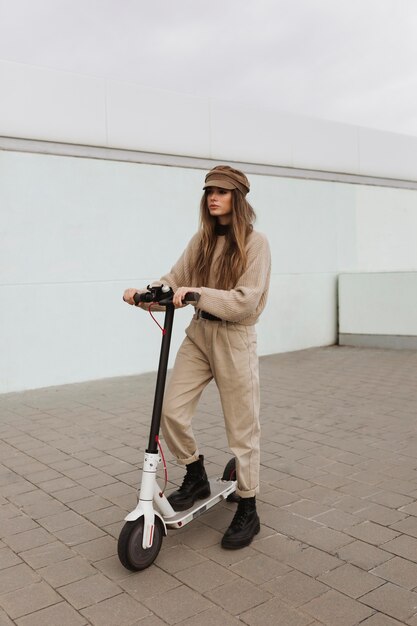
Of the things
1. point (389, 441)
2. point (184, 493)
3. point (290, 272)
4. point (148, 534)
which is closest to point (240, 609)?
point (148, 534)

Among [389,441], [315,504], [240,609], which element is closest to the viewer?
[240,609]

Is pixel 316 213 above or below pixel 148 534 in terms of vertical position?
above

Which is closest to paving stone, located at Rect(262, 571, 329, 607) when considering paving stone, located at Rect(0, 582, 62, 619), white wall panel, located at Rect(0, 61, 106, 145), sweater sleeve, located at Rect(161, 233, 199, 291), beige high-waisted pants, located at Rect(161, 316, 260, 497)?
beige high-waisted pants, located at Rect(161, 316, 260, 497)

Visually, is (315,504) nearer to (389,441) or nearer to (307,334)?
(389,441)

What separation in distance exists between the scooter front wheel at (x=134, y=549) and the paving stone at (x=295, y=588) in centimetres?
54

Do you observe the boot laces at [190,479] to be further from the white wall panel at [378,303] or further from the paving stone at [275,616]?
the white wall panel at [378,303]

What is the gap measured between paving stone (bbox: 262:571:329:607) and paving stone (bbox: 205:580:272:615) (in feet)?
0.18

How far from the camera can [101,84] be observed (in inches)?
298

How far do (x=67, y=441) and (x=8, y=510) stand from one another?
1445 mm

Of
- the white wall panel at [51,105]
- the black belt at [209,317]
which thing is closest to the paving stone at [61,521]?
the black belt at [209,317]

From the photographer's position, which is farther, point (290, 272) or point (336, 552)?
point (290, 272)

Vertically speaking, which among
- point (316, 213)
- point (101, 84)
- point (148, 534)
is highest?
point (101, 84)

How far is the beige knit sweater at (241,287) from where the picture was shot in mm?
3068

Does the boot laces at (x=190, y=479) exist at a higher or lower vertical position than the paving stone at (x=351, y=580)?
higher
